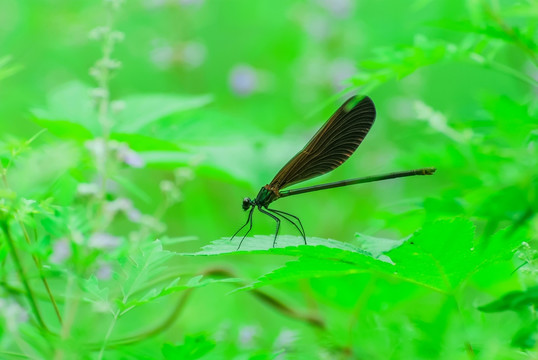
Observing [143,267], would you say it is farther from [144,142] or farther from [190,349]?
[144,142]

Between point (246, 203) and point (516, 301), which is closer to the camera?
point (516, 301)

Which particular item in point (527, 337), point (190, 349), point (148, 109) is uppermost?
point (148, 109)

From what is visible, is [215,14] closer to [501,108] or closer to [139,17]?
[139,17]

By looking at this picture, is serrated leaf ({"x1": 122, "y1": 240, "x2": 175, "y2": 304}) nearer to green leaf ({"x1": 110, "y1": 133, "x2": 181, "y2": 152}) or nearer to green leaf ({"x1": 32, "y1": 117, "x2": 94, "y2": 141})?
green leaf ({"x1": 110, "y1": 133, "x2": 181, "y2": 152})

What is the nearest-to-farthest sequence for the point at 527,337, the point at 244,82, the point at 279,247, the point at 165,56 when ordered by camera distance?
the point at 527,337 < the point at 279,247 < the point at 165,56 < the point at 244,82

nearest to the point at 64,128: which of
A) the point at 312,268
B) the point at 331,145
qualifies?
the point at 331,145

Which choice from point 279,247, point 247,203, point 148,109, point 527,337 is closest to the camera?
point 527,337

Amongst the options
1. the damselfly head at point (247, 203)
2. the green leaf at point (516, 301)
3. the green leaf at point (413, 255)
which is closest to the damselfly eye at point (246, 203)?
the damselfly head at point (247, 203)

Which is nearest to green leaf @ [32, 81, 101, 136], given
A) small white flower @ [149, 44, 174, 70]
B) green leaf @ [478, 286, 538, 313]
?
green leaf @ [478, 286, 538, 313]
